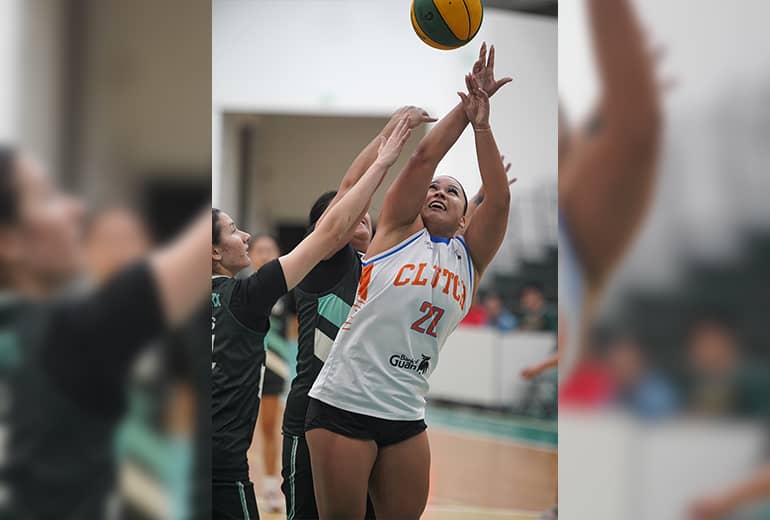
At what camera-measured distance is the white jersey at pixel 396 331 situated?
246 cm

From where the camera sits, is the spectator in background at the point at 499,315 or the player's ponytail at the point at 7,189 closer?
the player's ponytail at the point at 7,189

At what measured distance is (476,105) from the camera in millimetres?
2551

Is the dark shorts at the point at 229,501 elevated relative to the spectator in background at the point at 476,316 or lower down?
lower down

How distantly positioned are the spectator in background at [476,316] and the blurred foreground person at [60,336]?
2.85 metres

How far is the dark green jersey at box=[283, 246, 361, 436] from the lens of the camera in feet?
9.40

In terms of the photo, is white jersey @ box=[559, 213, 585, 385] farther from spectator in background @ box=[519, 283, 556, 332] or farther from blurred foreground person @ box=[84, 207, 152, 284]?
spectator in background @ box=[519, 283, 556, 332]

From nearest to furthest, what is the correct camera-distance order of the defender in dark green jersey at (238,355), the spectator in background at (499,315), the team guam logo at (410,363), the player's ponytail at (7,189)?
the player's ponytail at (7,189) → the defender in dark green jersey at (238,355) → the team guam logo at (410,363) → the spectator in background at (499,315)

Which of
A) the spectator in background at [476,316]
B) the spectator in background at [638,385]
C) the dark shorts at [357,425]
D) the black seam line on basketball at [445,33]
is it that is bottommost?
the dark shorts at [357,425]

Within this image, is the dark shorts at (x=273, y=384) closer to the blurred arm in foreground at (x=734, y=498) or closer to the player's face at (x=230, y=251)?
the player's face at (x=230, y=251)

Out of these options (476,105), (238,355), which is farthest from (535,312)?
(238,355)

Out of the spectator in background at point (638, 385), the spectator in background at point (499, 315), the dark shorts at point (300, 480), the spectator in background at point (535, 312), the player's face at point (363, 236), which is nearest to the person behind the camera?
the spectator in background at point (638, 385)

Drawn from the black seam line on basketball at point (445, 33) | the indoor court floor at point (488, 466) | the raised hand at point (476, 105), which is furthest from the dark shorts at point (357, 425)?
the black seam line on basketball at point (445, 33)

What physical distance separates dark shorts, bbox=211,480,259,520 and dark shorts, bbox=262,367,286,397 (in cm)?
127

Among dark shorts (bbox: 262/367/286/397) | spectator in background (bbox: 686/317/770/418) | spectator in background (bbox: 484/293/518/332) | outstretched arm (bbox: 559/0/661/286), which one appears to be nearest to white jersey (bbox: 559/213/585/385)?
outstretched arm (bbox: 559/0/661/286)
